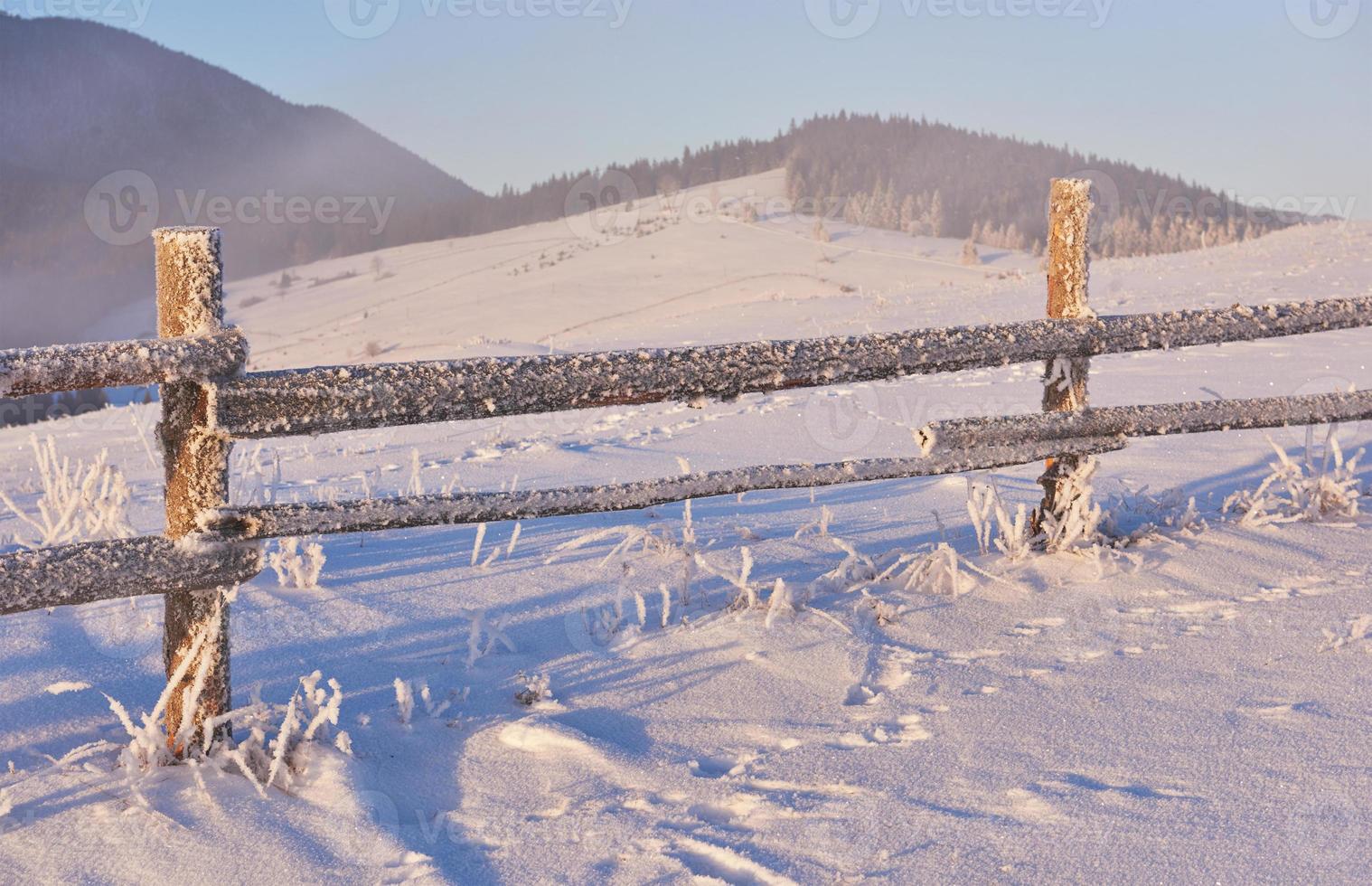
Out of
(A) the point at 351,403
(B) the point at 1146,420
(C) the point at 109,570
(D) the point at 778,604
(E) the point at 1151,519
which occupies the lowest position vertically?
(D) the point at 778,604

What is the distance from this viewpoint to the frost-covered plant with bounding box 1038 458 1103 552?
4117 millimetres

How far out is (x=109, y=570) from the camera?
8.25 feet

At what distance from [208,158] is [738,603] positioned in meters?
129

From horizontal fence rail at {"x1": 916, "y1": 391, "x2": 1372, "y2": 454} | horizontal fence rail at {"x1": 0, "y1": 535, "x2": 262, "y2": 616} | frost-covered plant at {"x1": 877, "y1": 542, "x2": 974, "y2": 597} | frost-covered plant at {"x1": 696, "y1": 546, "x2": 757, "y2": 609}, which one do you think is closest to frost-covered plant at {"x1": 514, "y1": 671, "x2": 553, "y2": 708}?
frost-covered plant at {"x1": 696, "y1": 546, "x2": 757, "y2": 609}

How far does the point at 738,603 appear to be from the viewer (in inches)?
145

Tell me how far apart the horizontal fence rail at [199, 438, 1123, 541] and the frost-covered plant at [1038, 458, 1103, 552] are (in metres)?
0.11

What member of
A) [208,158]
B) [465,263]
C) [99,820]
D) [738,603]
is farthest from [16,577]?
[208,158]

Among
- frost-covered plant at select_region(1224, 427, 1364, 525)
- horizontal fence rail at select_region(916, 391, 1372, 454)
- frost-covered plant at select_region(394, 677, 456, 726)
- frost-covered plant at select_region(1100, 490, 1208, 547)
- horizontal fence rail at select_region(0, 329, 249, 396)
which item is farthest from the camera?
frost-covered plant at select_region(1224, 427, 1364, 525)

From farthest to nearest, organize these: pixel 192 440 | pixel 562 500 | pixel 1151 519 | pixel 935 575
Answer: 1. pixel 1151 519
2. pixel 935 575
3. pixel 562 500
4. pixel 192 440

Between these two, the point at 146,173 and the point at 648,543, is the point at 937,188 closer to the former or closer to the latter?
the point at 648,543

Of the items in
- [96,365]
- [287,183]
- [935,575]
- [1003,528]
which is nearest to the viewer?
[96,365]

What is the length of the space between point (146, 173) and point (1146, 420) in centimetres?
12107

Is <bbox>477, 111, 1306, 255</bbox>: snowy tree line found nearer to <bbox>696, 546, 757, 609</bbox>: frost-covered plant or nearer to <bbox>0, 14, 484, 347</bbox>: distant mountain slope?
<bbox>0, 14, 484, 347</bbox>: distant mountain slope

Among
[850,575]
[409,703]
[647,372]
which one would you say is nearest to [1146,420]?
[850,575]
